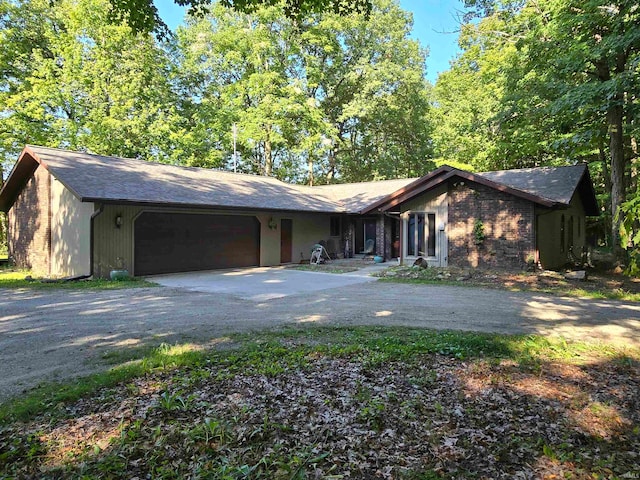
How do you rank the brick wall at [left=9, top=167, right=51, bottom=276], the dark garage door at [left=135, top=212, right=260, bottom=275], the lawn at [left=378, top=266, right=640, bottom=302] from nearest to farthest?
the lawn at [left=378, top=266, right=640, bottom=302], the dark garage door at [left=135, top=212, right=260, bottom=275], the brick wall at [left=9, top=167, right=51, bottom=276]

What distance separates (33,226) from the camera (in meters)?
15.4

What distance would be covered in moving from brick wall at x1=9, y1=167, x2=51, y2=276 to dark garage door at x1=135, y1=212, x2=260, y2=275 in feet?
11.2

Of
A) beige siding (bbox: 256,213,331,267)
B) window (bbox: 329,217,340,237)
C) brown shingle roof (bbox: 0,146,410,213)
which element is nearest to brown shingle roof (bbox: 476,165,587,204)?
brown shingle roof (bbox: 0,146,410,213)

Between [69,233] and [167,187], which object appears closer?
[69,233]

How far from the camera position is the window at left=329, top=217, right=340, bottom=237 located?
2188 cm

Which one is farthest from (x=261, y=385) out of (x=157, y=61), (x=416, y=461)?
(x=157, y=61)

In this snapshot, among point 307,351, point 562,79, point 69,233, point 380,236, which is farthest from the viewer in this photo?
point 380,236

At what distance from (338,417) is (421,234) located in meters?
13.6

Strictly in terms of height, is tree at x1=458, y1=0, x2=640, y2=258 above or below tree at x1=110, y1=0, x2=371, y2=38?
above

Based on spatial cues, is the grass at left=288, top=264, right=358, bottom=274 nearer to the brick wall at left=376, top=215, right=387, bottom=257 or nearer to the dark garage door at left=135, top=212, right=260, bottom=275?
the dark garage door at left=135, top=212, right=260, bottom=275

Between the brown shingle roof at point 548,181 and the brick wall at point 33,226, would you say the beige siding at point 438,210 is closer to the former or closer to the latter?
the brown shingle roof at point 548,181

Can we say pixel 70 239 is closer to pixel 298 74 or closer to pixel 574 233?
pixel 574 233

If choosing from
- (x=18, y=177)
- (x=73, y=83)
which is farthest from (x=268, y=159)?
(x=18, y=177)

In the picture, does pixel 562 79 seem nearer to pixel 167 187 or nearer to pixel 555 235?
pixel 555 235
